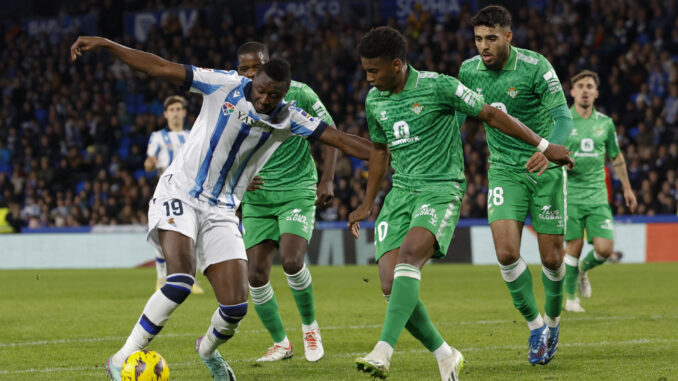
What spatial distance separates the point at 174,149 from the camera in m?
13.0

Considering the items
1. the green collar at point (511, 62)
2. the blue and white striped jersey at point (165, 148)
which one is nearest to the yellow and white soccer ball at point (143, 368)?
the green collar at point (511, 62)

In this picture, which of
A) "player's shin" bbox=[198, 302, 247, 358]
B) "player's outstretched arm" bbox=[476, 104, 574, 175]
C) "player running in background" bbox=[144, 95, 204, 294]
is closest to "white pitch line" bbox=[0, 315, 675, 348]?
"player's shin" bbox=[198, 302, 247, 358]

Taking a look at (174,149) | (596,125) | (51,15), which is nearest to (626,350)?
(596,125)

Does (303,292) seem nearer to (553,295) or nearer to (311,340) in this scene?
(311,340)

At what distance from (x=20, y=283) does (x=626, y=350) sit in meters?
12.1

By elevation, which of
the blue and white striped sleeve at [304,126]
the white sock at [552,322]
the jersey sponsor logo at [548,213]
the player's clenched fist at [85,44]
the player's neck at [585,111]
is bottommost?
the white sock at [552,322]

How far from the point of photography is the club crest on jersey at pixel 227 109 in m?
5.98

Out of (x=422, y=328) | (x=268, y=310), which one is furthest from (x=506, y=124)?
(x=268, y=310)

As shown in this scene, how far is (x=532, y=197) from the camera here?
7422mm

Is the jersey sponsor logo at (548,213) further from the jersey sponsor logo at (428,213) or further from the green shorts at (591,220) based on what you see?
the green shorts at (591,220)

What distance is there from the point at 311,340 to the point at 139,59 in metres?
2.77

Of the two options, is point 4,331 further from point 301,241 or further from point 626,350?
point 626,350

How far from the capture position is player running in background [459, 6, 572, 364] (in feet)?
23.4

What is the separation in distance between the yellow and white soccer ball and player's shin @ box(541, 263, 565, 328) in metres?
3.22
